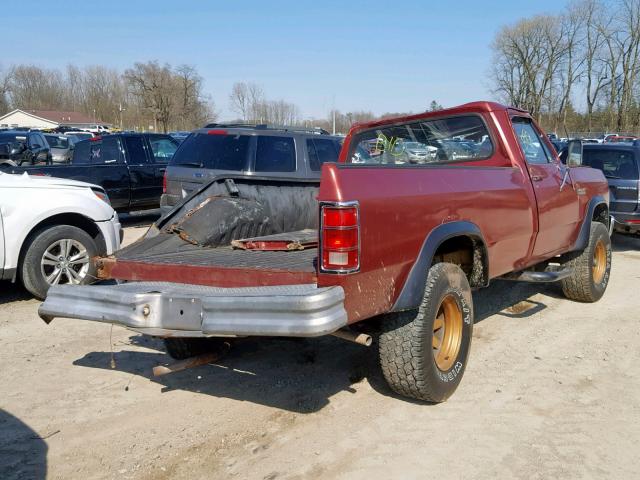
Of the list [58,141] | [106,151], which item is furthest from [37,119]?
[106,151]

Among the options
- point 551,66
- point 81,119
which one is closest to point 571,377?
point 551,66

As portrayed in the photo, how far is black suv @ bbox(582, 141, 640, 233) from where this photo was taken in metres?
9.55

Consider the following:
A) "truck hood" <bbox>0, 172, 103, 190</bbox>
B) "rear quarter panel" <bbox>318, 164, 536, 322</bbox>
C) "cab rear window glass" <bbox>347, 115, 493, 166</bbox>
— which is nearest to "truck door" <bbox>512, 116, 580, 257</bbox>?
"cab rear window glass" <bbox>347, 115, 493, 166</bbox>

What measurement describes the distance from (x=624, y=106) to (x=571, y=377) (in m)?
65.6

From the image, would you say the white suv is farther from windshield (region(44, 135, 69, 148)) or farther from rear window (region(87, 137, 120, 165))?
windshield (region(44, 135, 69, 148))

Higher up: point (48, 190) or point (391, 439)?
point (48, 190)

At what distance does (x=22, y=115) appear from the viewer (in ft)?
310

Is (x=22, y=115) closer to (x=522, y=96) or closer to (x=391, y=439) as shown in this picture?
(x=522, y=96)

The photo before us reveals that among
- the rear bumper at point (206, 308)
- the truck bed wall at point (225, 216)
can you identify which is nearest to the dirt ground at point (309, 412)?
the rear bumper at point (206, 308)

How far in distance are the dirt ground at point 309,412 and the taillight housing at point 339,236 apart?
3.61 feet

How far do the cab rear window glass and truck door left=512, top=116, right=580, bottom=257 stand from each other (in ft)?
1.16

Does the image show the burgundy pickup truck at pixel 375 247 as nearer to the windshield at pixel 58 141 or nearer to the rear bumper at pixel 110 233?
the rear bumper at pixel 110 233

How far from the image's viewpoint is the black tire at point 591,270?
6199 millimetres

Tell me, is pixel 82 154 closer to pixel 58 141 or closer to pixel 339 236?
pixel 339 236
